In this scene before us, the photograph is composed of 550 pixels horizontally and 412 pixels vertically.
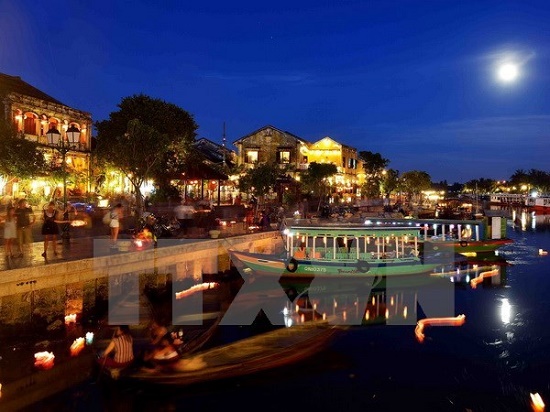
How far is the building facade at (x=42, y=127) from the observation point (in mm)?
37000

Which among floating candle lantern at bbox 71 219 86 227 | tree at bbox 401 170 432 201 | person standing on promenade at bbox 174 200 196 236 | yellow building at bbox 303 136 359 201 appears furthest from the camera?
tree at bbox 401 170 432 201

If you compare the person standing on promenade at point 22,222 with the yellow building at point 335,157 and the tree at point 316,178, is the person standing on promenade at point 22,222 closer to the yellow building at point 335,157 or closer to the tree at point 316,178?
the tree at point 316,178

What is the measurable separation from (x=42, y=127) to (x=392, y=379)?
39017 millimetres

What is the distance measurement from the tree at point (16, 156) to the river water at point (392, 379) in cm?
1944

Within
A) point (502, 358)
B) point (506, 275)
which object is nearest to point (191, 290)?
point (502, 358)

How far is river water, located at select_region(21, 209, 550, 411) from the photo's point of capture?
11.7 metres

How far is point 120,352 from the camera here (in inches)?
450

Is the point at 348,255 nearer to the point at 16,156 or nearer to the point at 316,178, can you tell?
the point at 16,156

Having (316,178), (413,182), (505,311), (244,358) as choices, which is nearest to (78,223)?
(244,358)

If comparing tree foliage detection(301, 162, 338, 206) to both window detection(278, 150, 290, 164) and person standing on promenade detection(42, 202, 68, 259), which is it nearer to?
window detection(278, 150, 290, 164)

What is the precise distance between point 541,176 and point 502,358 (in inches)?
6184

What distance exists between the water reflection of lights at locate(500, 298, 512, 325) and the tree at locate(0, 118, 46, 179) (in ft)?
88.2

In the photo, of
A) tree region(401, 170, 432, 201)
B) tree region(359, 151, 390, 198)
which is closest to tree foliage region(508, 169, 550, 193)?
tree region(401, 170, 432, 201)

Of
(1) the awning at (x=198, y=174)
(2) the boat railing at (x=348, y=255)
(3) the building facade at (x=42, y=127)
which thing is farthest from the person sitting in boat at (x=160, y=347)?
(3) the building facade at (x=42, y=127)
